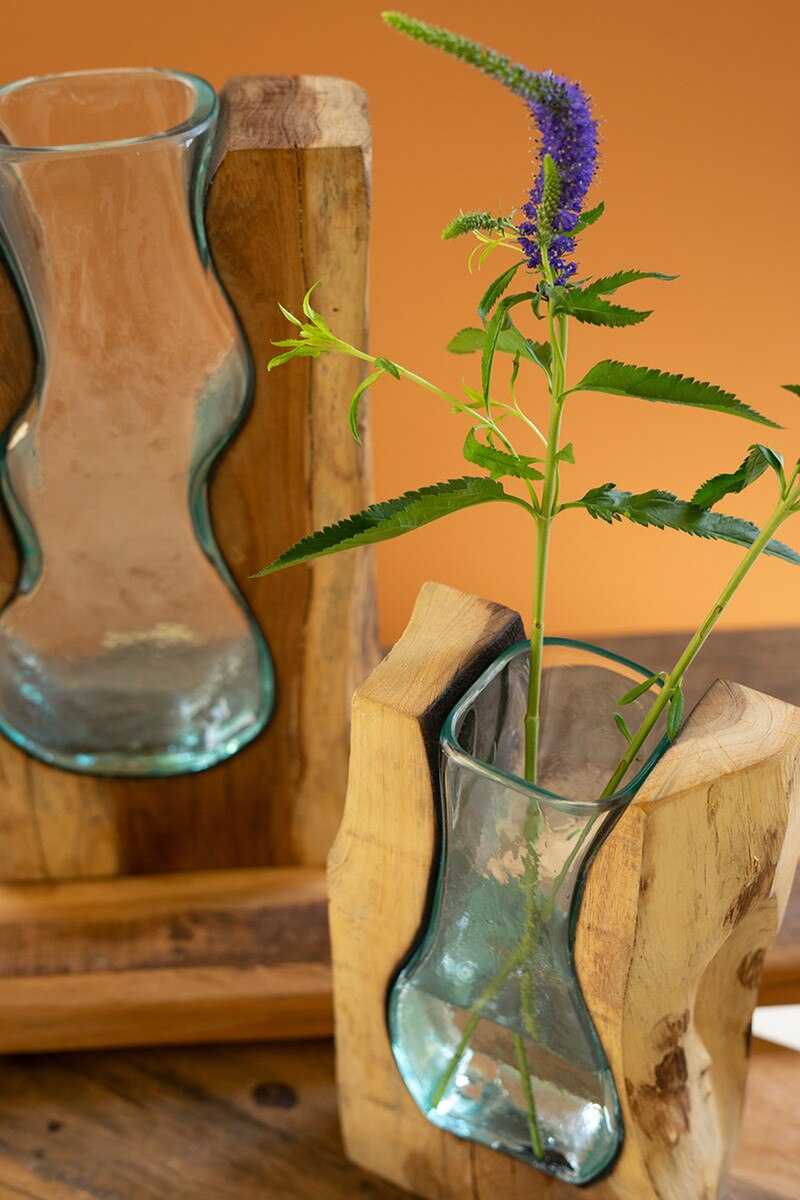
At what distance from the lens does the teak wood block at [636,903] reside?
429 millimetres

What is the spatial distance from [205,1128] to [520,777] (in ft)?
0.95

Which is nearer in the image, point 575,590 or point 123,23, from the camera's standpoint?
point 123,23

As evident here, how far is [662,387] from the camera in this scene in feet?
1.19

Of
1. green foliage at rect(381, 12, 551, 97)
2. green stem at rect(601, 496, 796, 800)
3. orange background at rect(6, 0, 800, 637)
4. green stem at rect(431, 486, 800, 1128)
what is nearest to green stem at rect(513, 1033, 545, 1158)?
green stem at rect(431, 486, 800, 1128)

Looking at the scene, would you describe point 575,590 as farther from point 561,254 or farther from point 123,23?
point 561,254

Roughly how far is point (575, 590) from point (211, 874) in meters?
0.56

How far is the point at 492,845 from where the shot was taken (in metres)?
0.45

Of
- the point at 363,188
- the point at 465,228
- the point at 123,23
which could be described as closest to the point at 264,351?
the point at 363,188

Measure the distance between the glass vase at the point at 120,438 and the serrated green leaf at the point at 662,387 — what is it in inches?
7.7

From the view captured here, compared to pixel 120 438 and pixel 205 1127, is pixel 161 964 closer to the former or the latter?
pixel 205 1127

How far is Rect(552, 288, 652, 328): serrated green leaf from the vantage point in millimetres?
361

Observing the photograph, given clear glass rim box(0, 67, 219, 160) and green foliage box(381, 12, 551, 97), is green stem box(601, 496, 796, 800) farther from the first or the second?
clear glass rim box(0, 67, 219, 160)

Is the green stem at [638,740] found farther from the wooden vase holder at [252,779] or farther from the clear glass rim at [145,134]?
the clear glass rim at [145,134]

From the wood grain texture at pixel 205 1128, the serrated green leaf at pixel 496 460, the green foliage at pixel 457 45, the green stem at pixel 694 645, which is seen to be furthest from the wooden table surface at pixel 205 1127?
the green foliage at pixel 457 45
